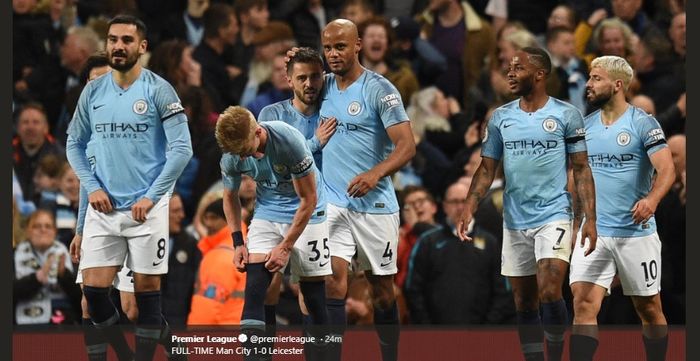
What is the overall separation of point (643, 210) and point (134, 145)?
3490mm

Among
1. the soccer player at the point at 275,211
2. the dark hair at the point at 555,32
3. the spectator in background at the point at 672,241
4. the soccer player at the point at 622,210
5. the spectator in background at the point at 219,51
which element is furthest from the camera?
the spectator in background at the point at 219,51

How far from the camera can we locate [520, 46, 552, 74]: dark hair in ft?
38.4

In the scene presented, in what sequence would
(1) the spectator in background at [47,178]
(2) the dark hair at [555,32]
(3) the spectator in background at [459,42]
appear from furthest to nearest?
1. (3) the spectator in background at [459,42]
2. (2) the dark hair at [555,32]
3. (1) the spectator in background at [47,178]

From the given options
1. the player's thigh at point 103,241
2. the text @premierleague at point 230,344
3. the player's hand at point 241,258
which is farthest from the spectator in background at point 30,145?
the player's hand at point 241,258

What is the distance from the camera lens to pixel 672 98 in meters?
15.1

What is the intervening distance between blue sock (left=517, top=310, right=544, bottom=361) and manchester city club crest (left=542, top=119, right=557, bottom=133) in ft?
4.17

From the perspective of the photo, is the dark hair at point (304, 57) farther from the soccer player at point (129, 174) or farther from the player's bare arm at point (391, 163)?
the soccer player at point (129, 174)

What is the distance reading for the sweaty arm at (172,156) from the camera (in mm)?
11227

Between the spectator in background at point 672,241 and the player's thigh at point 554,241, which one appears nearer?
the player's thigh at point 554,241

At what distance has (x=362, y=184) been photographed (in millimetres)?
11414

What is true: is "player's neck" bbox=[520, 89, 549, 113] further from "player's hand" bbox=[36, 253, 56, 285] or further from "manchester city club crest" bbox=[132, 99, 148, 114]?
"player's hand" bbox=[36, 253, 56, 285]

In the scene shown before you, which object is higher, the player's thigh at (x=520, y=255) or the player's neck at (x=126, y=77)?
the player's neck at (x=126, y=77)

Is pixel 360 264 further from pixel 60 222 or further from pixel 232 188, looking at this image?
pixel 60 222

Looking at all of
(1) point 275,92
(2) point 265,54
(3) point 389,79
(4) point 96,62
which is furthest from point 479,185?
(2) point 265,54
